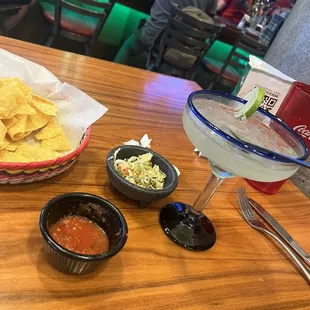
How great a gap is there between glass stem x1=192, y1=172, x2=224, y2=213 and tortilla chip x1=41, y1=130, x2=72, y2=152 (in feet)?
1.09

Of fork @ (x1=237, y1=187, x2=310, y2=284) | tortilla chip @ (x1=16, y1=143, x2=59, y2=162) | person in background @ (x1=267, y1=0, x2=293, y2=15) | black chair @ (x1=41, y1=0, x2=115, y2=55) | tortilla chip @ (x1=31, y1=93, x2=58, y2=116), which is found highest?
person in background @ (x1=267, y1=0, x2=293, y2=15)

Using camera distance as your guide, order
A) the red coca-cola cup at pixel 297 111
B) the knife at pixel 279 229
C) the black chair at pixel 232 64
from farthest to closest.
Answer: the black chair at pixel 232 64, the red coca-cola cup at pixel 297 111, the knife at pixel 279 229

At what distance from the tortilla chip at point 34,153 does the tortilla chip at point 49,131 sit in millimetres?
46

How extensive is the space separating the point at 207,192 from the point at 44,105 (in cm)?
44

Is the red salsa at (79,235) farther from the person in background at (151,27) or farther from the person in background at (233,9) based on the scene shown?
the person in background at (233,9)

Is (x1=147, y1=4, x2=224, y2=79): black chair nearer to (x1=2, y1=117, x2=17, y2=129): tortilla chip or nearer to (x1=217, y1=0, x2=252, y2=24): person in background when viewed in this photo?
(x1=217, y1=0, x2=252, y2=24): person in background

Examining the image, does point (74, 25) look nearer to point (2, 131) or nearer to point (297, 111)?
point (297, 111)

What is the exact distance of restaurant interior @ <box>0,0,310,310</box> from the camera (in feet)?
2.13

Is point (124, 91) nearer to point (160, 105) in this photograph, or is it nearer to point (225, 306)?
point (160, 105)

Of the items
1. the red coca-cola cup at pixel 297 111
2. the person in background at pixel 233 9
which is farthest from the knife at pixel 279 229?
the person in background at pixel 233 9

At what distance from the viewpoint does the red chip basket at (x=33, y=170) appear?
71 cm

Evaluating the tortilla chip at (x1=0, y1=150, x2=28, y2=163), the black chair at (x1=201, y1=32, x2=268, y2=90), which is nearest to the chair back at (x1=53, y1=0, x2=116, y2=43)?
the black chair at (x1=201, y1=32, x2=268, y2=90)

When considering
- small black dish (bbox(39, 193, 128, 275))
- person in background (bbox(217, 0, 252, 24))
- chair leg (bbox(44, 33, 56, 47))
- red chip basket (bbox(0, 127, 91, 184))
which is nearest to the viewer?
small black dish (bbox(39, 193, 128, 275))

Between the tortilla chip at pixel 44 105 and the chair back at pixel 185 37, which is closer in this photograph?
the tortilla chip at pixel 44 105
